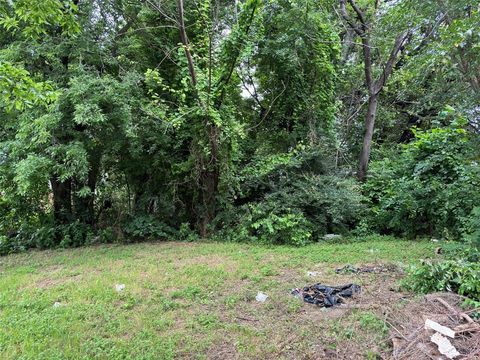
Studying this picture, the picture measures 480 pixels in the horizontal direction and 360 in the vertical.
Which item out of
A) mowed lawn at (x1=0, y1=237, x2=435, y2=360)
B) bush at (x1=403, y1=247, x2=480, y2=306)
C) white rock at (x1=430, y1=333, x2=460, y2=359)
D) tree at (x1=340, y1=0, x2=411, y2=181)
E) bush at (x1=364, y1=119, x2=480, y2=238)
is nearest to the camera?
white rock at (x1=430, y1=333, x2=460, y2=359)

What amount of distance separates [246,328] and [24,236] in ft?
21.2

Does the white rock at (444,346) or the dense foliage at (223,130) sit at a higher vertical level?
the dense foliage at (223,130)

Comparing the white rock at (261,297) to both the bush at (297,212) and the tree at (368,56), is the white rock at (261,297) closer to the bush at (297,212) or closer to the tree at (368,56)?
the bush at (297,212)

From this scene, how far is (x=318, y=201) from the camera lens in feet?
21.4

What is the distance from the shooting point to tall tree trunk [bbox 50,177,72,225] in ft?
24.2

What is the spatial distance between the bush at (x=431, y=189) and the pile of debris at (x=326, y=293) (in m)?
2.74

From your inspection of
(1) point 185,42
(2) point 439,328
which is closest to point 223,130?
(1) point 185,42

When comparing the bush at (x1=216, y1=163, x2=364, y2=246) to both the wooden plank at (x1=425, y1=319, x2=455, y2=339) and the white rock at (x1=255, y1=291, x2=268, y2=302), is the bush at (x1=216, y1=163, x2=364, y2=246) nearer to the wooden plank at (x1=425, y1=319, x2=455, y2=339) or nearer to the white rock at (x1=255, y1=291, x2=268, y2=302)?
the white rock at (x1=255, y1=291, x2=268, y2=302)

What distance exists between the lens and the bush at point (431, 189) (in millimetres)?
5477

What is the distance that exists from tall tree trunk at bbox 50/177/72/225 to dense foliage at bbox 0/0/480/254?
0.03m

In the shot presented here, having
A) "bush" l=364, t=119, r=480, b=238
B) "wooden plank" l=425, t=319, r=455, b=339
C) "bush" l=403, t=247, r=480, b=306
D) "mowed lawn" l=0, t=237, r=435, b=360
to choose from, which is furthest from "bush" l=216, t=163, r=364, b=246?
"wooden plank" l=425, t=319, r=455, b=339

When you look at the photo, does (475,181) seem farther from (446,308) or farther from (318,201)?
(446,308)

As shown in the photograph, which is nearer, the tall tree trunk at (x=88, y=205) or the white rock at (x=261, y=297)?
the white rock at (x=261, y=297)

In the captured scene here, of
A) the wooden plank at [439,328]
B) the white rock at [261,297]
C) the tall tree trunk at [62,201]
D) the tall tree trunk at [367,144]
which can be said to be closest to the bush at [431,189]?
the tall tree trunk at [367,144]
